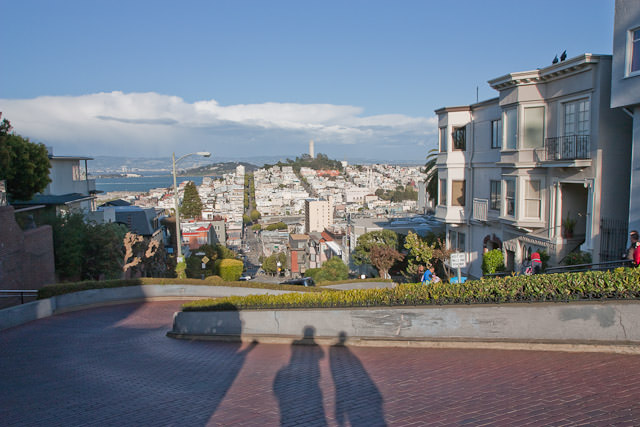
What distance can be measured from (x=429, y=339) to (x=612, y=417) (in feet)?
13.7

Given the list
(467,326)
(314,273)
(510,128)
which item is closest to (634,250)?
(467,326)

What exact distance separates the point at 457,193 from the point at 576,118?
814cm

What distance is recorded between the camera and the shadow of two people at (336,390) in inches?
249

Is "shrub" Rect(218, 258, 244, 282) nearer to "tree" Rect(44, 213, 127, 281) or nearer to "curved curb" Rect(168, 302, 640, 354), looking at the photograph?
"tree" Rect(44, 213, 127, 281)

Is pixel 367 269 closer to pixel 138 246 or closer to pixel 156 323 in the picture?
pixel 138 246

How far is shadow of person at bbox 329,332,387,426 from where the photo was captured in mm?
6223

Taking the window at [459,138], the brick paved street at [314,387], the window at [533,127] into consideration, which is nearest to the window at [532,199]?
the window at [533,127]

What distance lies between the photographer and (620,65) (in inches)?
499

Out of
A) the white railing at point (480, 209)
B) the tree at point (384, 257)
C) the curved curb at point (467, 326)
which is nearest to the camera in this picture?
the curved curb at point (467, 326)

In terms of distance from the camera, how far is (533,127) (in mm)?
17047

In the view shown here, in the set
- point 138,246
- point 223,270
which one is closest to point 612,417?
point 138,246

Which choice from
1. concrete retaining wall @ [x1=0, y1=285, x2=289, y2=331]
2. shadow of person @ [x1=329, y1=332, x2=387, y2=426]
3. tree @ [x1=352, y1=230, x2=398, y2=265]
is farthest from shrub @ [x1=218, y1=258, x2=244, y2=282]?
shadow of person @ [x1=329, y1=332, x2=387, y2=426]

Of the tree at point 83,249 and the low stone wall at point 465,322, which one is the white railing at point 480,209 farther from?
the tree at point 83,249

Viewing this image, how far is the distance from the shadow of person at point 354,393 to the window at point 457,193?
1483 cm
